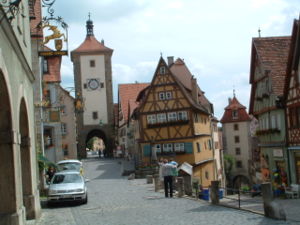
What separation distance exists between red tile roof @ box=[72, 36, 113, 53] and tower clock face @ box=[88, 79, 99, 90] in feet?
Result: 13.9

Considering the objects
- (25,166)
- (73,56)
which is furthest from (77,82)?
(25,166)

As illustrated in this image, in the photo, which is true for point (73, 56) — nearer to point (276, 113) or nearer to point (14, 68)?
point (276, 113)

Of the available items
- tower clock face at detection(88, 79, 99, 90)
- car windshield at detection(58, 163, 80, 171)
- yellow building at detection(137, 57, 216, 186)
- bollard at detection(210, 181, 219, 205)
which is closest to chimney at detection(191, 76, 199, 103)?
yellow building at detection(137, 57, 216, 186)

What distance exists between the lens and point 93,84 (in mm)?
71250

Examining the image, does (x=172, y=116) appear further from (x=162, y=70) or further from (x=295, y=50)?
(x=295, y=50)

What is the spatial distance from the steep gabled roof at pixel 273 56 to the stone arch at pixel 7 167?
21432mm

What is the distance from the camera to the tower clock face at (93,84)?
233ft

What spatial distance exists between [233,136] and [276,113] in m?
48.0

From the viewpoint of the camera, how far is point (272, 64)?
30.7 m

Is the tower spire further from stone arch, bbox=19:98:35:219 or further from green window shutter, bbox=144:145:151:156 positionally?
stone arch, bbox=19:98:35:219

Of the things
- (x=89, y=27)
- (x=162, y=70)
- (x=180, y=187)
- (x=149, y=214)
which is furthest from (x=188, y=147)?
(x=89, y=27)

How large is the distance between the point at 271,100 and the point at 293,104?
3243 mm

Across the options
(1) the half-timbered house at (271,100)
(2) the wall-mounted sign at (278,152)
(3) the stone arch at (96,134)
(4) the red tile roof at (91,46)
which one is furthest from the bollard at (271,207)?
Answer: (4) the red tile roof at (91,46)

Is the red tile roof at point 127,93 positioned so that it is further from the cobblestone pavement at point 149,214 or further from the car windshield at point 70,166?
the cobblestone pavement at point 149,214
